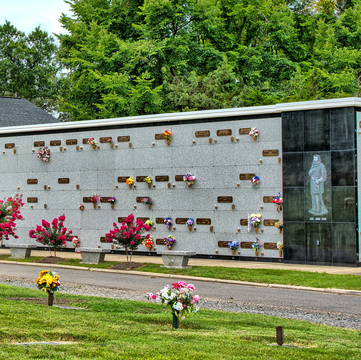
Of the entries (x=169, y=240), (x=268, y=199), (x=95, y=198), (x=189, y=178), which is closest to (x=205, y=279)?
(x=268, y=199)

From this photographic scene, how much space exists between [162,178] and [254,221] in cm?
481

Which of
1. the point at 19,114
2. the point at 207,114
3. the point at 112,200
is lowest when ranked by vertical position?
the point at 112,200

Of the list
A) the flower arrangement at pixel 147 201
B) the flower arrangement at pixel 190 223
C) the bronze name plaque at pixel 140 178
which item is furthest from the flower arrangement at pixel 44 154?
the flower arrangement at pixel 190 223

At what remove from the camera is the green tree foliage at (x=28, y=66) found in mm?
67000

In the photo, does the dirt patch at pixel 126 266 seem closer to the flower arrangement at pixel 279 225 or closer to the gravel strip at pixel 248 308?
the gravel strip at pixel 248 308

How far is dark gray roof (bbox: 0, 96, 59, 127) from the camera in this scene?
1555 inches

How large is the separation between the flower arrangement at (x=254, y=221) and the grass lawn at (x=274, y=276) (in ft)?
10.4

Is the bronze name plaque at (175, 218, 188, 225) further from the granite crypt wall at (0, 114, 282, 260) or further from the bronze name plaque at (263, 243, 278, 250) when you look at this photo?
the bronze name plaque at (263, 243, 278, 250)

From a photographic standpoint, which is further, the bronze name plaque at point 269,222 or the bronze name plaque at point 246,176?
the bronze name plaque at point 246,176

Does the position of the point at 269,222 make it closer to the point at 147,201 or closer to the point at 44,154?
the point at 147,201

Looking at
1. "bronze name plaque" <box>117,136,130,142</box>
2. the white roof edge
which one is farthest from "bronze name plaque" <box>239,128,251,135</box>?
"bronze name plaque" <box>117,136,130,142</box>

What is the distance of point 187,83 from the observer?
39281 millimetres

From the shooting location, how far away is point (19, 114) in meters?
41.2

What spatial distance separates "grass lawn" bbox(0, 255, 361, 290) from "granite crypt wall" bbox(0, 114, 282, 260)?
11.7 feet
